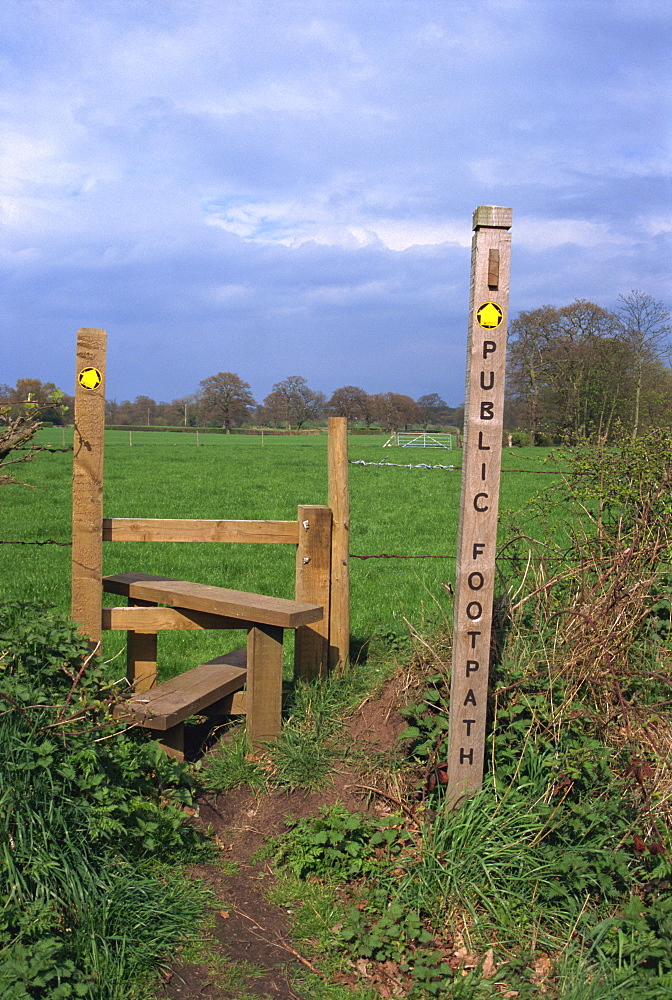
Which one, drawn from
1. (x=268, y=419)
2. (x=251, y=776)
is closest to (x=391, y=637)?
(x=251, y=776)

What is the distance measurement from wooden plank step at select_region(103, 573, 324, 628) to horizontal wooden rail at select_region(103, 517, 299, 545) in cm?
29

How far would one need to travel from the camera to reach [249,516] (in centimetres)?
1509

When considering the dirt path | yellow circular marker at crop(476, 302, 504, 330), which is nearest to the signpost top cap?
yellow circular marker at crop(476, 302, 504, 330)

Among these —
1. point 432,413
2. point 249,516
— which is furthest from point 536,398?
point 249,516

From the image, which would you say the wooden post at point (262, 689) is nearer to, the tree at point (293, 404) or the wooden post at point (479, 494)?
the wooden post at point (479, 494)

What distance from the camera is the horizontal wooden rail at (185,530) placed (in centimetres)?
465

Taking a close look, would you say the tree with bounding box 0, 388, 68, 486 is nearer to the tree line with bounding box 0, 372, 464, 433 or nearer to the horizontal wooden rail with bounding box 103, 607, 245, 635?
the horizontal wooden rail with bounding box 103, 607, 245, 635

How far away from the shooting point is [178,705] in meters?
3.94

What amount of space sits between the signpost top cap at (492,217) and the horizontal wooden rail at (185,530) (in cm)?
223

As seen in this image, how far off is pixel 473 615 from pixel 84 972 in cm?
196

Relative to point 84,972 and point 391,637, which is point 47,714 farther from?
point 391,637

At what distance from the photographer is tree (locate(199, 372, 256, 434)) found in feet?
236

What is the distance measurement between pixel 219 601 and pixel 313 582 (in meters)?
0.82

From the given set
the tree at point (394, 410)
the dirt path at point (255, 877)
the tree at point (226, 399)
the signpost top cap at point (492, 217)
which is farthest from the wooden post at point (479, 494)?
the tree at point (226, 399)
